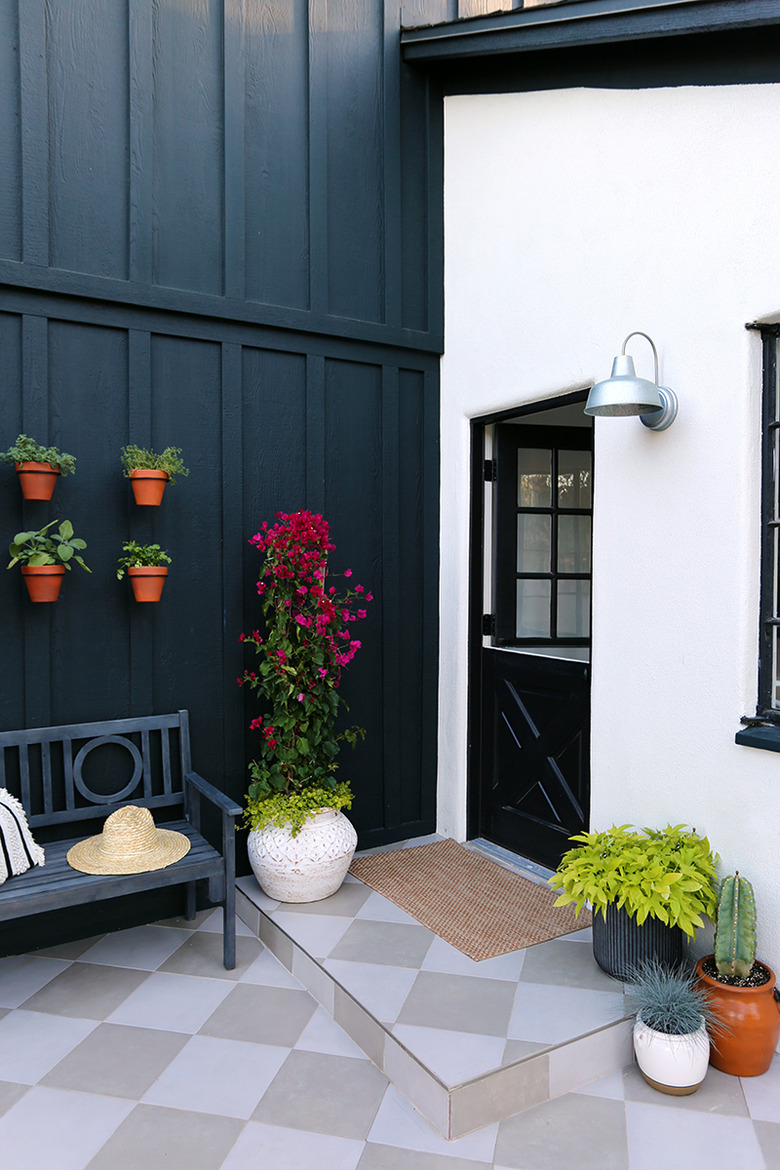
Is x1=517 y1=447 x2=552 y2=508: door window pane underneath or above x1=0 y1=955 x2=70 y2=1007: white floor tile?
above

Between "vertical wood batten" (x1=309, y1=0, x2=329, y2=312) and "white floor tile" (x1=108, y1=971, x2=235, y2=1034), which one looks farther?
"vertical wood batten" (x1=309, y1=0, x2=329, y2=312)

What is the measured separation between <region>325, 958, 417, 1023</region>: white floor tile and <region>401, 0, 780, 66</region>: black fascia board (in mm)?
3123

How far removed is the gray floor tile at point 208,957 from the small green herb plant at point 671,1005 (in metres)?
1.37

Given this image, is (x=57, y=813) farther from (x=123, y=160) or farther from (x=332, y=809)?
(x=123, y=160)

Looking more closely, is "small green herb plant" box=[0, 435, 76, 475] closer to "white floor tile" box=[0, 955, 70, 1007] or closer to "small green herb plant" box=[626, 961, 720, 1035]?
"white floor tile" box=[0, 955, 70, 1007]

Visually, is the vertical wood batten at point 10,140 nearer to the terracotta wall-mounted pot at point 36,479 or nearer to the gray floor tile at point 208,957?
the terracotta wall-mounted pot at point 36,479

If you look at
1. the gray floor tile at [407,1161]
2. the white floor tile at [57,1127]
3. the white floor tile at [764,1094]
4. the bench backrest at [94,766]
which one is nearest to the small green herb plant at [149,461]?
the bench backrest at [94,766]

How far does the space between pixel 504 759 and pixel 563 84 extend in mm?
2873

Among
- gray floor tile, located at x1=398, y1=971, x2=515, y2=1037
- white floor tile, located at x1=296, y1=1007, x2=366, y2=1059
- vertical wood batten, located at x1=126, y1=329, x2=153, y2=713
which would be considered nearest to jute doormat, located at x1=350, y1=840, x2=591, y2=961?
gray floor tile, located at x1=398, y1=971, x2=515, y2=1037

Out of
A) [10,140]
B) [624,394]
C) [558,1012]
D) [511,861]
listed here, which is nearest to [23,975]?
[558,1012]

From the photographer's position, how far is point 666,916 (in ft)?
7.75

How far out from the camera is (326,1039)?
246 cm

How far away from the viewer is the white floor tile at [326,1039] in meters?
2.39

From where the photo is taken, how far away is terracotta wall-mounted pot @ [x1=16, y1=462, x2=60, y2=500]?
108 inches
